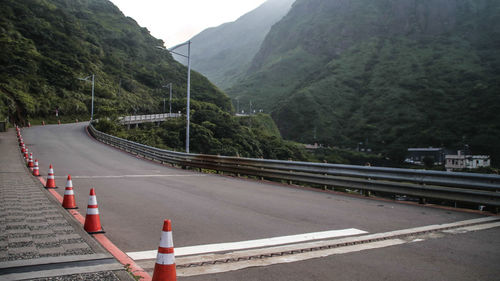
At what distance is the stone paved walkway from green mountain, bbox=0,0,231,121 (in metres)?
46.1

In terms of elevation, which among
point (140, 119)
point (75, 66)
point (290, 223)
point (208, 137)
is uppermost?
point (75, 66)

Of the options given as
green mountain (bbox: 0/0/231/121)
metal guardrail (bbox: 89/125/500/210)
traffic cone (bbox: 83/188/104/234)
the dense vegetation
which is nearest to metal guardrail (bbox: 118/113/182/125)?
the dense vegetation

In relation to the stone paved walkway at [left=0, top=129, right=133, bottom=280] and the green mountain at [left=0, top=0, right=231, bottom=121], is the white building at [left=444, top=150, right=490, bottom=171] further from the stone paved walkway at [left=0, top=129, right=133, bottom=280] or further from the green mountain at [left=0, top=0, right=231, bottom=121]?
the stone paved walkway at [left=0, top=129, right=133, bottom=280]

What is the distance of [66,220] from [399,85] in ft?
609

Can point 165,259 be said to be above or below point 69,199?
above

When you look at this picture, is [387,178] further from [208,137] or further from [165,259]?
[208,137]

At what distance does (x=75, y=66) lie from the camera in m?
90.8

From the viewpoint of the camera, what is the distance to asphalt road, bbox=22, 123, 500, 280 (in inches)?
187

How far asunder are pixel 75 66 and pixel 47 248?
3739 inches

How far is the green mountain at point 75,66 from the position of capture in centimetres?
6412

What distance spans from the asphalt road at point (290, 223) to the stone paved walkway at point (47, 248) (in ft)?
2.24

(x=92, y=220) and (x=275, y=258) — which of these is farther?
(x=92, y=220)

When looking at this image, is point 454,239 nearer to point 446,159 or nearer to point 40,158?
point 40,158

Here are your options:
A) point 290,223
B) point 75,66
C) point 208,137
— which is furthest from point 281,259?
point 75,66
